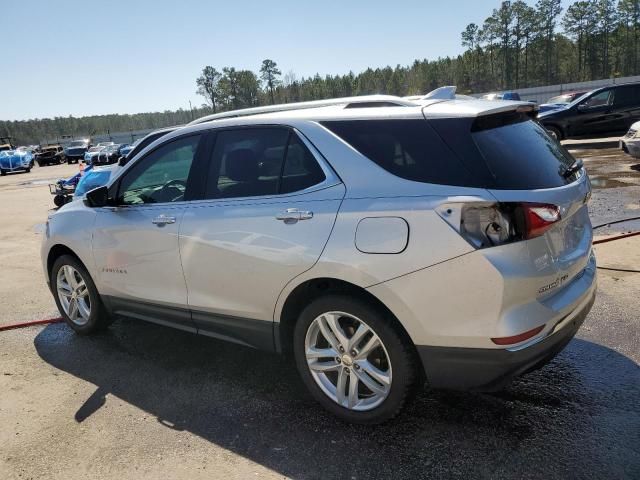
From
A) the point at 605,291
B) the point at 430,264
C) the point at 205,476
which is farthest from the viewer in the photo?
the point at 605,291

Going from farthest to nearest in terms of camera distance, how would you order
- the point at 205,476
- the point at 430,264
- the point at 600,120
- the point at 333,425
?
the point at 600,120, the point at 333,425, the point at 205,476, the point at 430,264

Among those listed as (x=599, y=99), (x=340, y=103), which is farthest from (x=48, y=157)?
(x=340, y=103)

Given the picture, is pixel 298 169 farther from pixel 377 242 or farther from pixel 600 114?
pixel 600 114

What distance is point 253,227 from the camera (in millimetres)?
3164

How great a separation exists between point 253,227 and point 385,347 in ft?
3.46

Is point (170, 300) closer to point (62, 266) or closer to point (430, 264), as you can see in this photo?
point (62, 266)

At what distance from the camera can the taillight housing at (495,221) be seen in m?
2.46

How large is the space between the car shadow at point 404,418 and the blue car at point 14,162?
33.5m

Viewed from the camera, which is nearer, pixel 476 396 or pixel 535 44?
pixel 476 396

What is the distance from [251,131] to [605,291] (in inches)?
139

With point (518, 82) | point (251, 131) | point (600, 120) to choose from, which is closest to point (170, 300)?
point (251, 131)

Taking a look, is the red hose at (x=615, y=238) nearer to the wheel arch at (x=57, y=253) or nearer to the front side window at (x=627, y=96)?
the wheel arch at (x=57, y=253)

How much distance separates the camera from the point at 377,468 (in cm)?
267

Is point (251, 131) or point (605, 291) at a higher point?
point (251, 131)
